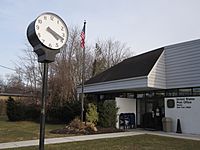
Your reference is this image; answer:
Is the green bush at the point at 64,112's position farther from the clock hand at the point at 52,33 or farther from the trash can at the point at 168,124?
the clock hand at the point at 52,33

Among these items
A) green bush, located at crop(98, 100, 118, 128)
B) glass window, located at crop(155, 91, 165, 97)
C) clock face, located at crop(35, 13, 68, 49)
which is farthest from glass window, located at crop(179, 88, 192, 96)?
clock face, located at crop(35, 13, 68, 49)

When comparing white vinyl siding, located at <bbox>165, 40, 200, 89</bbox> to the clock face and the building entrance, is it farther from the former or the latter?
the clock face

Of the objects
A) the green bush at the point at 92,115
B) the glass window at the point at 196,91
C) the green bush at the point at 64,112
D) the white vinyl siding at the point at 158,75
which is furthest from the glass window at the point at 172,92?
the green bush at the point at 64,112

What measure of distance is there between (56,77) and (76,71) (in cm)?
409

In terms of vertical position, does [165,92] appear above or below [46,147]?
above

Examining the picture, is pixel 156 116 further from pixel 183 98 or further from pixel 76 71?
pixel 76 71

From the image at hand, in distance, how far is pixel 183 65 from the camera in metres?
17.4

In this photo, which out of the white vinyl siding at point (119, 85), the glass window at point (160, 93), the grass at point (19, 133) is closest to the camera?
the grass at point (19, 133)

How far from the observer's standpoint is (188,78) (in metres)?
16.8

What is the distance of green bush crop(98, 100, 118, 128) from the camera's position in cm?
1895

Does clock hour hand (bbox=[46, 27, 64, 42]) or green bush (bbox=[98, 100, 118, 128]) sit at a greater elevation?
clock hour hand (bbox=[46, 27, 64, 42])

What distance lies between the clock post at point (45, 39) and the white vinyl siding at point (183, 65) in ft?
42.4

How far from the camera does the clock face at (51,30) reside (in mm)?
4844

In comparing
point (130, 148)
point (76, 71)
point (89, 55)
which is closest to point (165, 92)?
point (130, 148)
